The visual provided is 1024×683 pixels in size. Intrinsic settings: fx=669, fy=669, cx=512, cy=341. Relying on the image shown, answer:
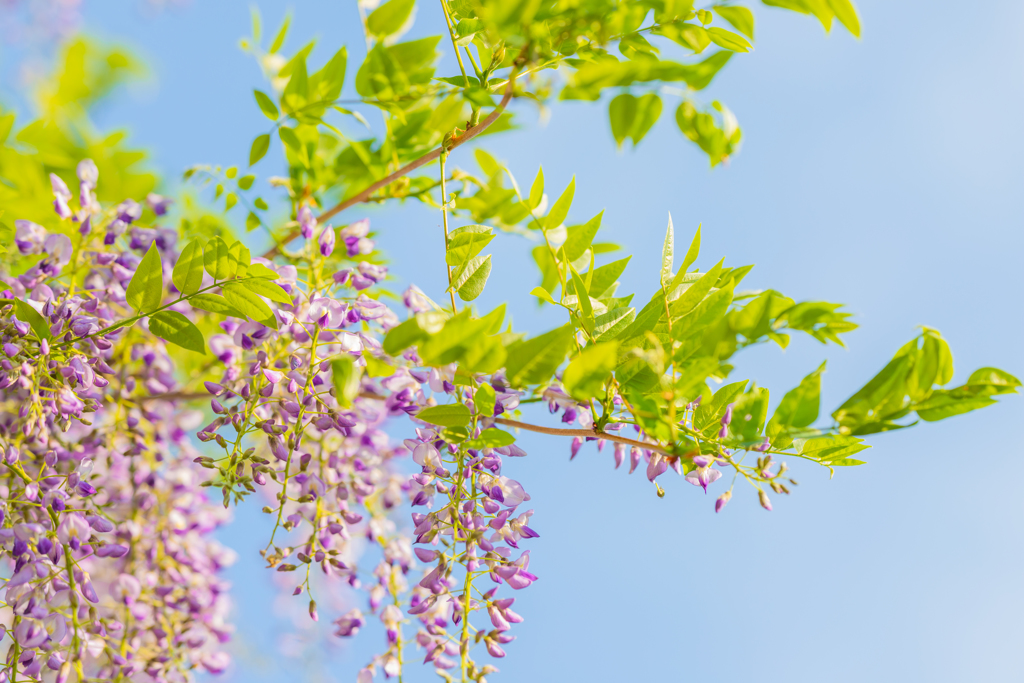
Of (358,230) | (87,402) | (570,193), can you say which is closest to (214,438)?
(87,402)

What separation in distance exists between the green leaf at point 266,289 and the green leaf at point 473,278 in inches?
6.6

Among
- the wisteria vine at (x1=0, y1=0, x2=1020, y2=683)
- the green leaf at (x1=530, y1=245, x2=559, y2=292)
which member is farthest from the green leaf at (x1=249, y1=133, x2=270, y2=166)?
the green leaf at (x1=530, y1=245, x2=559, y2=292)

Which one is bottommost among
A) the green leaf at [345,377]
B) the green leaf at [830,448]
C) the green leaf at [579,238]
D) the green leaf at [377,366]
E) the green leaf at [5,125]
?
the green leaf at [830,448]

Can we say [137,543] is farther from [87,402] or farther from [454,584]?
[454,584]

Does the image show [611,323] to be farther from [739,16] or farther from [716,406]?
[739,16]

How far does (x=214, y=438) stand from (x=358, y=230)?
316 mm

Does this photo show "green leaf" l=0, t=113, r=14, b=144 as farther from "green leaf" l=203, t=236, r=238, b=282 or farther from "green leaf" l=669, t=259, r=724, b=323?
"green leaf" l=669, t=259, r=724, b=323

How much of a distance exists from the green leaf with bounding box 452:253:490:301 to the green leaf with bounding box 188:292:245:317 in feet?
0.74

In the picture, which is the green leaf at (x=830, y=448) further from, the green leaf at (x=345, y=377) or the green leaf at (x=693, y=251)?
the green leaf at (x=345, y=377)

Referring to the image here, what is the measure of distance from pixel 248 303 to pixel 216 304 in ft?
0.11

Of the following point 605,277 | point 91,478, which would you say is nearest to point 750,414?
point 605,277

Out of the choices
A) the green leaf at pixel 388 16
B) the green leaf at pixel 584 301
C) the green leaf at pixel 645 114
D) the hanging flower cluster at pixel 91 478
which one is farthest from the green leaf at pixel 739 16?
the hanging flower cluster at pixel 91 478

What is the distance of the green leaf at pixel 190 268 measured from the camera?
69cm

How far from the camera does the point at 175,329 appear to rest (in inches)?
28.4
